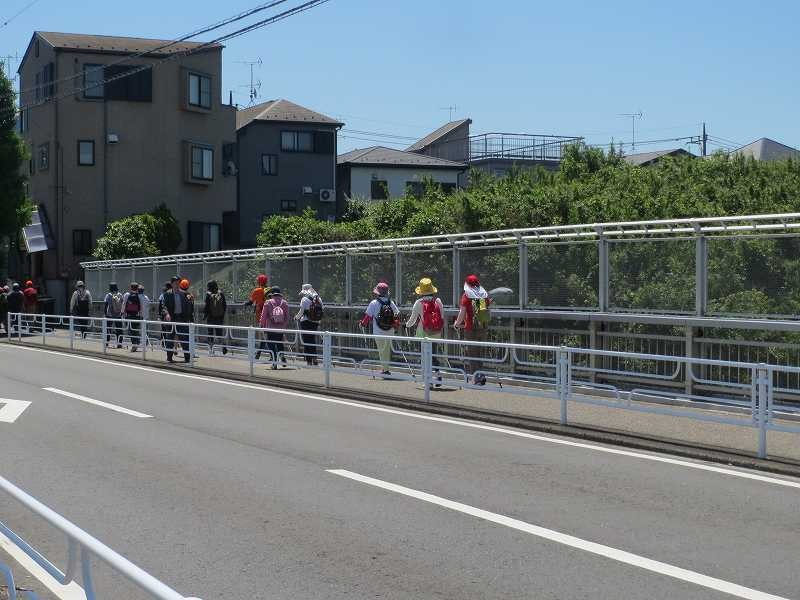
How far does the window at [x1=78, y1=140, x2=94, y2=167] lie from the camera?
166 ft

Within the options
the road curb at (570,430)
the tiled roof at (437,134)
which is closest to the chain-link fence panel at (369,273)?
the road curb at (570,430)

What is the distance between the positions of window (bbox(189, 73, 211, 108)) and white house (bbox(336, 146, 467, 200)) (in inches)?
425

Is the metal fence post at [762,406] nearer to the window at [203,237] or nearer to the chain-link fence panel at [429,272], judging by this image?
the chain-link fence panel at [429,272]

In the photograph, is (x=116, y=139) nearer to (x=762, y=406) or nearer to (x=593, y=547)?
(x=762, y=406)

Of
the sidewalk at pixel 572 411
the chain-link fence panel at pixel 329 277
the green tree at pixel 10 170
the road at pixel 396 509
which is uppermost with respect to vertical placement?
the green tree at pixel 10 170

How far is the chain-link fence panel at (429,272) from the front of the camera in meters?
20.2

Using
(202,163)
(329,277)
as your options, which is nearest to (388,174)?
(202,163)

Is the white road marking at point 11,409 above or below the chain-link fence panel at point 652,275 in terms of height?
below

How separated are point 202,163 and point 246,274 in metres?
26.6

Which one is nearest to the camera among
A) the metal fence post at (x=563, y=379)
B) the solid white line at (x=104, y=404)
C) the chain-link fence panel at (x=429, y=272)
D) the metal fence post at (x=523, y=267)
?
the metal fence post at (x=563, y=379)

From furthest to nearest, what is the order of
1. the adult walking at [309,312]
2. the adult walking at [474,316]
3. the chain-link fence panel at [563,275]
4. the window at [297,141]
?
the window at [297,141]
the adult walking at [309,312]
the chain-link fence panel at [563,275]
the adult walking at [474,316]

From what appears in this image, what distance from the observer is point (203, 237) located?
53.6 meters

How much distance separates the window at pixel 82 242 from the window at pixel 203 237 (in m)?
4.68

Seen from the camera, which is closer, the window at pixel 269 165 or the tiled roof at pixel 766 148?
the tiled roof at pixel 766 148
